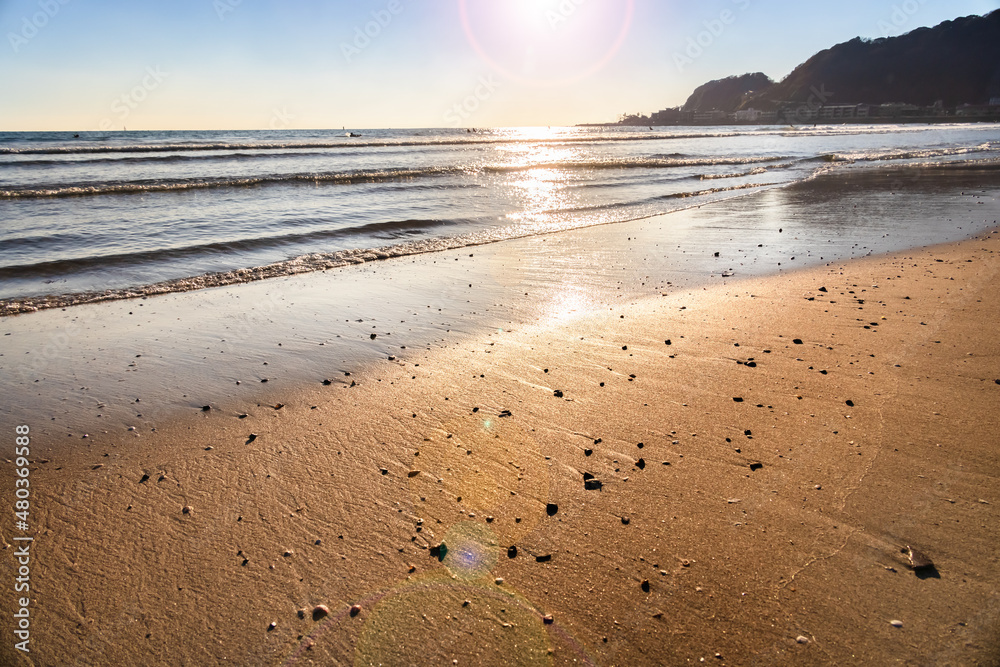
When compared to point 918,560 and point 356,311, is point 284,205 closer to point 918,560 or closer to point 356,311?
point 356,311

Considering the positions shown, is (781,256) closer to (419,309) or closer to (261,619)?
(419,309)

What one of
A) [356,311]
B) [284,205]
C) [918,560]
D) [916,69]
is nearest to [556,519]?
[918,560]

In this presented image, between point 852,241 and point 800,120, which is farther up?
point 800,120

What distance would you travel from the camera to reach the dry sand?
7.27ft

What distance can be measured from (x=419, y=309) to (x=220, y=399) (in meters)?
2.78

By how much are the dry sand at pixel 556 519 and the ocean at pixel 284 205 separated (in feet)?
18.7

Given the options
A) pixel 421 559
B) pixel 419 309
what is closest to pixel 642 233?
pixel 419 309

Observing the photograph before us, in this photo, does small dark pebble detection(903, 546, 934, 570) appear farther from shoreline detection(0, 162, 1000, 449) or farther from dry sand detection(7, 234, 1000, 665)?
shoreline detection(0, 162, 1000, 449)

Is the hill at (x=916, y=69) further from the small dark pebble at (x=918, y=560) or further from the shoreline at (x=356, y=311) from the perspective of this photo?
the small dark pebble at (x=918, y=560)

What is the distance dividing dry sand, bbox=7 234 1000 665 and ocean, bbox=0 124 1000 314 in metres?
5.71

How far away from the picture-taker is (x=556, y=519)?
2.90m

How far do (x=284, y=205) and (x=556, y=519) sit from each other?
1527 centimetres

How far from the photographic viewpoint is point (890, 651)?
80.8 inches

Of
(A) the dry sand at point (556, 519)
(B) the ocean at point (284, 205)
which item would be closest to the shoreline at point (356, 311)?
(A) the dry sand at point (556, 519)
